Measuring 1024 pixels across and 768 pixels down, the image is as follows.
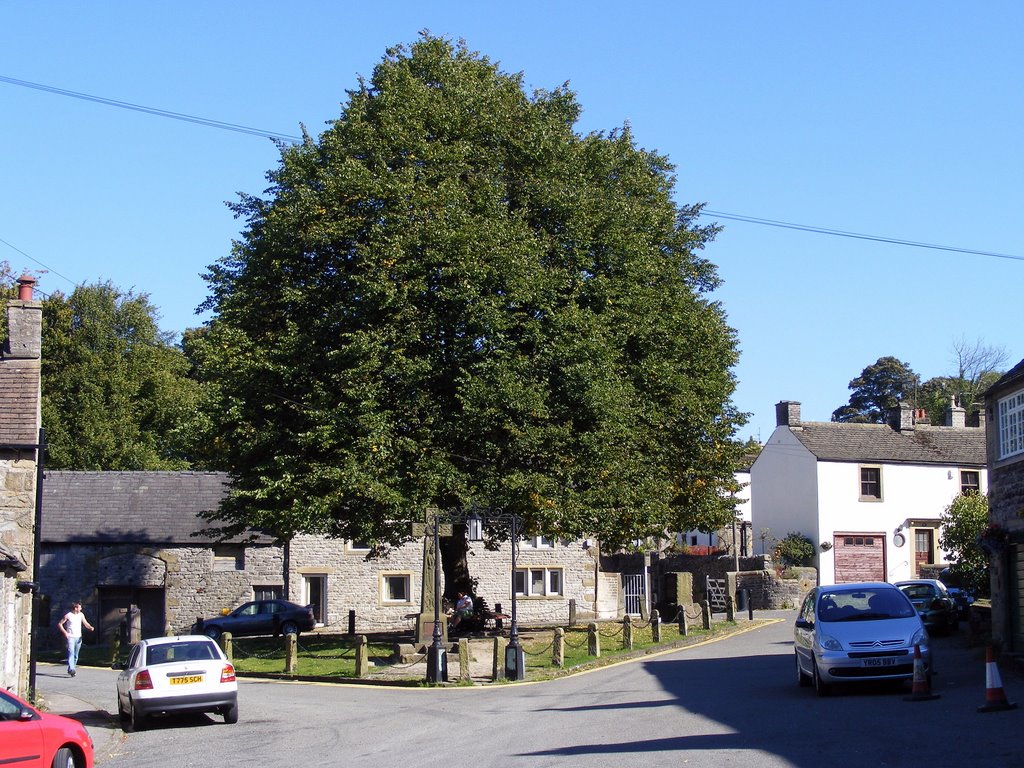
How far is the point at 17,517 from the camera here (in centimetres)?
2023

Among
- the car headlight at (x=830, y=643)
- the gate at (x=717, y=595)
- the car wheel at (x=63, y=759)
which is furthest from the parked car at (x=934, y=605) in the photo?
the car wheel at (x=63, y=759)

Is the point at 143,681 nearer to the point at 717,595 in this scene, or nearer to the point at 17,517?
the point at 17,517

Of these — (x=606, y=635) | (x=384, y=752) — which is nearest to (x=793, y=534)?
(x=606, y=635)

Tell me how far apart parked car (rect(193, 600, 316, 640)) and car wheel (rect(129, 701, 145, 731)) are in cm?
2231

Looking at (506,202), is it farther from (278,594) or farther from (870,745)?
(278,594)

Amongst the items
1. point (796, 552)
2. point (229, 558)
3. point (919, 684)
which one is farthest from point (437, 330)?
point (796, 552)

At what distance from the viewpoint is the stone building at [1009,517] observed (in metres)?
22.3

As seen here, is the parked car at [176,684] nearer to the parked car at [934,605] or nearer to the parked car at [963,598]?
the parked car at [934,605]

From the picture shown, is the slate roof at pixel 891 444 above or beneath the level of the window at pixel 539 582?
above

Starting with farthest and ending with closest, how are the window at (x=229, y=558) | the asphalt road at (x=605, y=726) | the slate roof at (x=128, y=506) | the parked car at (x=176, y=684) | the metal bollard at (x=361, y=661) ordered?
the window at (x=229, y=558) → the slate roof at (x=128, y=506) → the metal bollard at (x=361, y=661) → the parked car at (x=176, y=684) → the asphalt road at (x=605, y=726)

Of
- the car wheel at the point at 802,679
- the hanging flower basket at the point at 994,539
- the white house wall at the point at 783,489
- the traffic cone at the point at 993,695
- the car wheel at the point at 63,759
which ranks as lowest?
the car wheel at the point at 802,679

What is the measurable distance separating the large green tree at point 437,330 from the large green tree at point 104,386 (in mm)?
28881

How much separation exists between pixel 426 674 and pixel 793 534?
30657 mm

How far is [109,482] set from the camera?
146 ft
